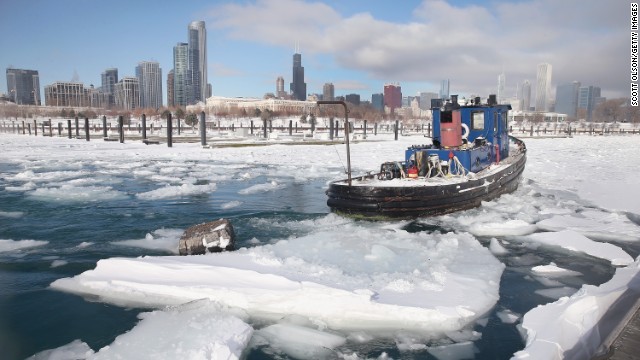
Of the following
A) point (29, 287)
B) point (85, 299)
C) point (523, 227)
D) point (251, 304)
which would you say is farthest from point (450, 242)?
point (29, 287)

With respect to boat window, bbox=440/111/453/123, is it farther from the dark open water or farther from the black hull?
the dark open water

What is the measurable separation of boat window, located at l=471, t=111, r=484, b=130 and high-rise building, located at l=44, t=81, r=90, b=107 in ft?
607

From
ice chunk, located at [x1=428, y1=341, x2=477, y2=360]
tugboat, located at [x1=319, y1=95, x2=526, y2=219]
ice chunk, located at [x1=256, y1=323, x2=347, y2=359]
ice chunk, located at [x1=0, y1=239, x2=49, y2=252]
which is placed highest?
tugboat, located at [x1=319, y1=95, x2=526, y2=219]

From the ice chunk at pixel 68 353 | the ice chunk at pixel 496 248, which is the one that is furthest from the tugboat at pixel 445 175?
the ice chunk at pixel 68 353

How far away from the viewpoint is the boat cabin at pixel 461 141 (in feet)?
34.2

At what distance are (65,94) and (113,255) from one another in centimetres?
19603

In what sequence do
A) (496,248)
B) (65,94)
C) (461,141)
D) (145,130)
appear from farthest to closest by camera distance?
(65,94) < (145,130) < (461,141) < (496,248)

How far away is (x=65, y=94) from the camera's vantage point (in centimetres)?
17350

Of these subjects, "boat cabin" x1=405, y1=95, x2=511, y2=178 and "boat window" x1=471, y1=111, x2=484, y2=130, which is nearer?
"boat cabin" x1=405, y1=95, x2=511, y2=178

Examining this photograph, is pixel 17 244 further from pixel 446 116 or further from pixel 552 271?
pixel 446 116

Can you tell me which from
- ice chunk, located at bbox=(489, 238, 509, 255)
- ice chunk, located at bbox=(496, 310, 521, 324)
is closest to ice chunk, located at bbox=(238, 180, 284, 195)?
ice chunk, located at bbox=(489, 238, 509, 255)

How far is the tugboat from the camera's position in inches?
348

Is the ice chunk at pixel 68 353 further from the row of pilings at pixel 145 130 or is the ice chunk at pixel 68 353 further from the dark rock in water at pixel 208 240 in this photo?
the row of pilings at pixel 145 130

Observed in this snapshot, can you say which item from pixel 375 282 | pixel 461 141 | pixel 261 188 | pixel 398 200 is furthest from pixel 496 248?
pixel 261 188
